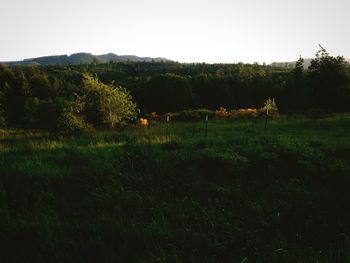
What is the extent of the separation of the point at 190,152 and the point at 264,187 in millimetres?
2940

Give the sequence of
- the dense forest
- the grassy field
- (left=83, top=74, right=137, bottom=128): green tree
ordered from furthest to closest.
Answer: the dense forest, (left=83, top=74, right=137, bottom=128): green tree, the grassy field

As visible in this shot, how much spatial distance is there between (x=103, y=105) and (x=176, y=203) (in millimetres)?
29464

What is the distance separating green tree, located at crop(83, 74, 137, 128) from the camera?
115 feet

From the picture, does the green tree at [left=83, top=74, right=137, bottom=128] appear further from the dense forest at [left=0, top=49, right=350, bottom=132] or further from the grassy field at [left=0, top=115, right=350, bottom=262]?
the dense forest at [left=0, top=49, right=350, bottom=132]

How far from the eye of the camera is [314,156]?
465 inches

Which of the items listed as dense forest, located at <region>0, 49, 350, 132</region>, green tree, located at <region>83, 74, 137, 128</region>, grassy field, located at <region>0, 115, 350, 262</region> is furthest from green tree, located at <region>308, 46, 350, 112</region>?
grassy field, located at <region>0, 115, 350, 262</region>

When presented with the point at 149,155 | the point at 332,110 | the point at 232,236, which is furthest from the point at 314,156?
the point at 332,110

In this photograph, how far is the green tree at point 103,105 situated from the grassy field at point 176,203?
22.2 metres

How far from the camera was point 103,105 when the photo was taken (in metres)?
35.5

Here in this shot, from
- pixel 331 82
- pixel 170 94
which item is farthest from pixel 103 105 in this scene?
pixel 170 94

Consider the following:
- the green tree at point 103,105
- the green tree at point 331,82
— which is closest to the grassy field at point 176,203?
the green tree at point 103,105

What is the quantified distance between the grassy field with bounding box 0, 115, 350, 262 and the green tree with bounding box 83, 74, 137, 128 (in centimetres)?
2220

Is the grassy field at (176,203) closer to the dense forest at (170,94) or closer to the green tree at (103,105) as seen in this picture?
the green tree at (103,105)

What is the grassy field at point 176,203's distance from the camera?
4926 millimetres
